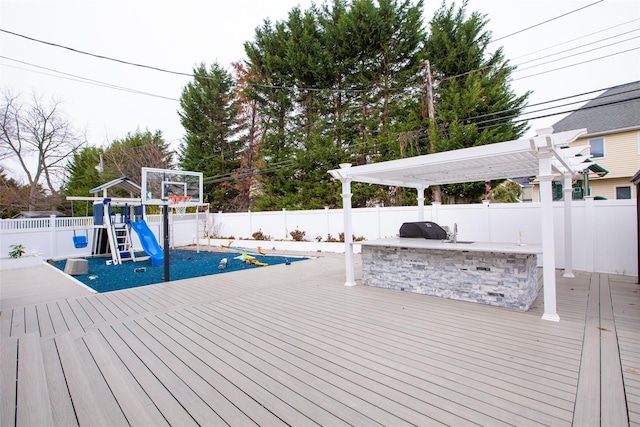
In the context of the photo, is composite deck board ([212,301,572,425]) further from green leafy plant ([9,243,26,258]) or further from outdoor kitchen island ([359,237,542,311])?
green leafy plant ([9,243,26,258])

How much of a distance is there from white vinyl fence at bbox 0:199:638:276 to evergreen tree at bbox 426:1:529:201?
315 centimetres

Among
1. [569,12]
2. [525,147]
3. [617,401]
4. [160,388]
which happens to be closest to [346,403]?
[160,388]

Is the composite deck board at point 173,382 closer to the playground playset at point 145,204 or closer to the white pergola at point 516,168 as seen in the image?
the white pergola at point 516,168

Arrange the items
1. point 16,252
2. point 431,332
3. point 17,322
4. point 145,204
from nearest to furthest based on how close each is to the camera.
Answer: point 431,332
point 17,322
point 145,204
point 16,252

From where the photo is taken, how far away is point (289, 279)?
253 inches

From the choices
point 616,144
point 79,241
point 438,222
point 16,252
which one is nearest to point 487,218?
point 438,222

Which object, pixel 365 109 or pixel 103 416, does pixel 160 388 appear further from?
pixel 365 109

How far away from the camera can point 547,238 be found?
3709 mm

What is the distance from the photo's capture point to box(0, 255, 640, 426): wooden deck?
1973 mm

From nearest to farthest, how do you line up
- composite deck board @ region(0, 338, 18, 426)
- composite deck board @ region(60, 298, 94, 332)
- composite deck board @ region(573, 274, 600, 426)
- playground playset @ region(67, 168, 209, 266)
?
composite deck board @ region(573, 274, 600, 426), composite deck board @ region(0, 338, 18, 426), composite deck board @ region(60, 298, 94, 332), playground playset @ region(67, 168, 209, 266)

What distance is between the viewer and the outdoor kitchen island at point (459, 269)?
4.01 m

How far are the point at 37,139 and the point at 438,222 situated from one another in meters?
24.0

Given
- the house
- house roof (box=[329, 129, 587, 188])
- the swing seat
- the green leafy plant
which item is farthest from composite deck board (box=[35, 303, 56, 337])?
the house

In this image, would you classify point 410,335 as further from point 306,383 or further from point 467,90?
point 467,90
